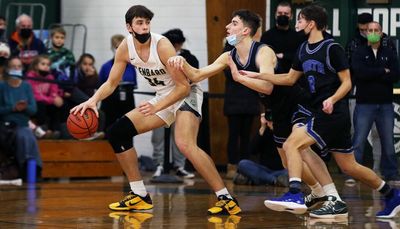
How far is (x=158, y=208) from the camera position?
37.0 ft

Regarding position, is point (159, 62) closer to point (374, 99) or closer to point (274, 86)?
point (274, 86)

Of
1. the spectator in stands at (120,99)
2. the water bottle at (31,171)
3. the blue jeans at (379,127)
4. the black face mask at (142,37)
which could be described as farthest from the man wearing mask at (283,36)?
the black face mask at (142,37)

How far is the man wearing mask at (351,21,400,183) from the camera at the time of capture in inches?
591

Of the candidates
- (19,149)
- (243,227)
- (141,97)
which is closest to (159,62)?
(243,227)

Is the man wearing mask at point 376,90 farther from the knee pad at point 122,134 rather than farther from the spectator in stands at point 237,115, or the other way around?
the knee pad at point 122,134

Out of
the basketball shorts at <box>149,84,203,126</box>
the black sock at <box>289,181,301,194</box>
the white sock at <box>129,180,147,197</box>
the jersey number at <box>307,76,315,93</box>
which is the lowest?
the white sock at <box>129,180,147,197</box>

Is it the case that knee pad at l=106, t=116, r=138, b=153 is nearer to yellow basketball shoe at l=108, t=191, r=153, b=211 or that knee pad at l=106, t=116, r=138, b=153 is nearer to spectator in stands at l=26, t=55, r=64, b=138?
yellow basketball shoe at l=108, t=191, r=153, b=211

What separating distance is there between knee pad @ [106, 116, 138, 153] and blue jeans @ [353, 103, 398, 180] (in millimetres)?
5153

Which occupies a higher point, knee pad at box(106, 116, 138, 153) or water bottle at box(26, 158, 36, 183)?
knee pad at box(106, 116, 138, 153)

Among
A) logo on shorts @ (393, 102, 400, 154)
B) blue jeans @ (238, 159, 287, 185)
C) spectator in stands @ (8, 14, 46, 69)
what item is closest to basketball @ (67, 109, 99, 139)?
blue jeans @ (238, 159, 287, 185)

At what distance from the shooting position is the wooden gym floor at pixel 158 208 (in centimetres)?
972

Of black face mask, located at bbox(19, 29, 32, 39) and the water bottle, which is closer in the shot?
the water bottle

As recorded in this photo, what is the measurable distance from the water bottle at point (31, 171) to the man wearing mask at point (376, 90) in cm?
448

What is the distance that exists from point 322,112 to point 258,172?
4.62 meters
